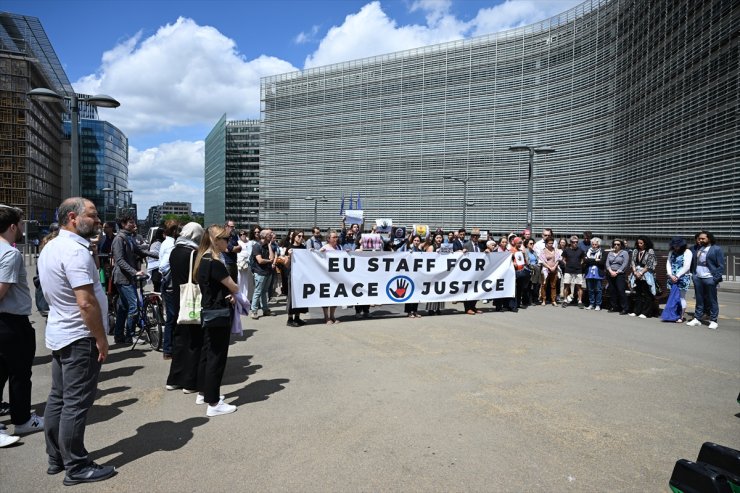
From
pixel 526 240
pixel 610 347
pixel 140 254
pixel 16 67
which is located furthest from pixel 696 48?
pixel 16 67

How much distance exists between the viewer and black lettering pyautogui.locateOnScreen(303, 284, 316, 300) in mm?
10414

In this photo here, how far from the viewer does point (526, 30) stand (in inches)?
2456

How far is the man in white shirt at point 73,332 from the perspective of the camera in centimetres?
363

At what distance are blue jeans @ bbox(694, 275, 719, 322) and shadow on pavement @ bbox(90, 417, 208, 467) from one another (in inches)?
412

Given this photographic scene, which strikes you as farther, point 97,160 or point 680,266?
point 97,160

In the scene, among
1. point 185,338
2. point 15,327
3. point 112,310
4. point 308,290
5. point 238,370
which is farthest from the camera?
point 308,290

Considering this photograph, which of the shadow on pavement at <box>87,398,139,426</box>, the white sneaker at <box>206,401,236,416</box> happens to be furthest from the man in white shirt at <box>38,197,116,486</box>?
the white sneaker at <box>206,401,236,416</box>

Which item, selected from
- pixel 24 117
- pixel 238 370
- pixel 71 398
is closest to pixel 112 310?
pixel 238 370

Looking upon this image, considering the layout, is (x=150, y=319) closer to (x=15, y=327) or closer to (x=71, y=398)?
(x=15, y=327)

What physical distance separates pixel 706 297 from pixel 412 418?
894 centimetres

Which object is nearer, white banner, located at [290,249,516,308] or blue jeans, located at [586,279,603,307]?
white banner, located at [290,249,516,308]

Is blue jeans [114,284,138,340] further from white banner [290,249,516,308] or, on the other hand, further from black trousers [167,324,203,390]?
white banner [290,249,516,308]

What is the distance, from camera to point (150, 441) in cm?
448

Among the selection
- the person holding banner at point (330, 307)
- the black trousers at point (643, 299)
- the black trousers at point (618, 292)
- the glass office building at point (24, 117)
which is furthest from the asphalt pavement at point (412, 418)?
the glass office building at point (24, 117)
